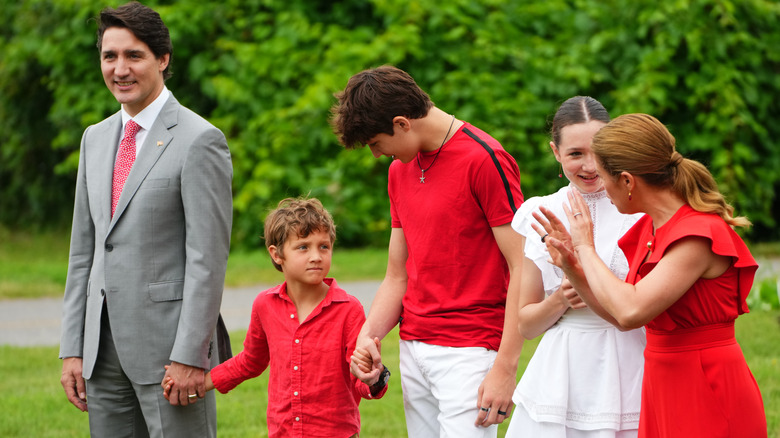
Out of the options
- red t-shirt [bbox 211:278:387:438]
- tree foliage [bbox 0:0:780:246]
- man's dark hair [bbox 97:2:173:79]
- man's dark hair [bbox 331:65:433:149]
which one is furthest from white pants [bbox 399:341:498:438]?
tree foliage [bbox 0:0:780:246]

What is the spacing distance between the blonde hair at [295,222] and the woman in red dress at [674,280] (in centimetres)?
111

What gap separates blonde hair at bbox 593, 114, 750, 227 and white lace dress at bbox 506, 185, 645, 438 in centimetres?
33

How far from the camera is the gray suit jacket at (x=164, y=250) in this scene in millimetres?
3650

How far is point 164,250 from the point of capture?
370 cm

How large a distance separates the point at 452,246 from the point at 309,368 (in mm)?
797

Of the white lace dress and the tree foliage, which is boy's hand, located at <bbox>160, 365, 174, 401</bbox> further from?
Result: the tree foliage

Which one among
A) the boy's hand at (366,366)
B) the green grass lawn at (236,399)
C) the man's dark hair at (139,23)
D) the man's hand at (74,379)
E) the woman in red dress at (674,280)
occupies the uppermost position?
the man's dark hair at (139,23)

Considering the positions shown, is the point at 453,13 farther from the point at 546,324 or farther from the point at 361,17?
the point at 546,324

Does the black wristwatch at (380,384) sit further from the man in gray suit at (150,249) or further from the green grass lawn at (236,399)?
the green grass lawn at (236,399)

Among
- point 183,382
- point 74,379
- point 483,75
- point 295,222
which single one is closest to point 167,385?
point 183,382

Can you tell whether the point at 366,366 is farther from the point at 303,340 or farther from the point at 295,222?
the point at 295,222

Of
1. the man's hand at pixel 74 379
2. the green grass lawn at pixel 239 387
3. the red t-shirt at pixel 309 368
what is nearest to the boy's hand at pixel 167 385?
the red t-shirt at pixel 309 368

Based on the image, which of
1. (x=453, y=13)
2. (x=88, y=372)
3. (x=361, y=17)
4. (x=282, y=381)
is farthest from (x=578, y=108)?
(x=361, y=17)

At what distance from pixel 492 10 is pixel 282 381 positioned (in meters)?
9.34
